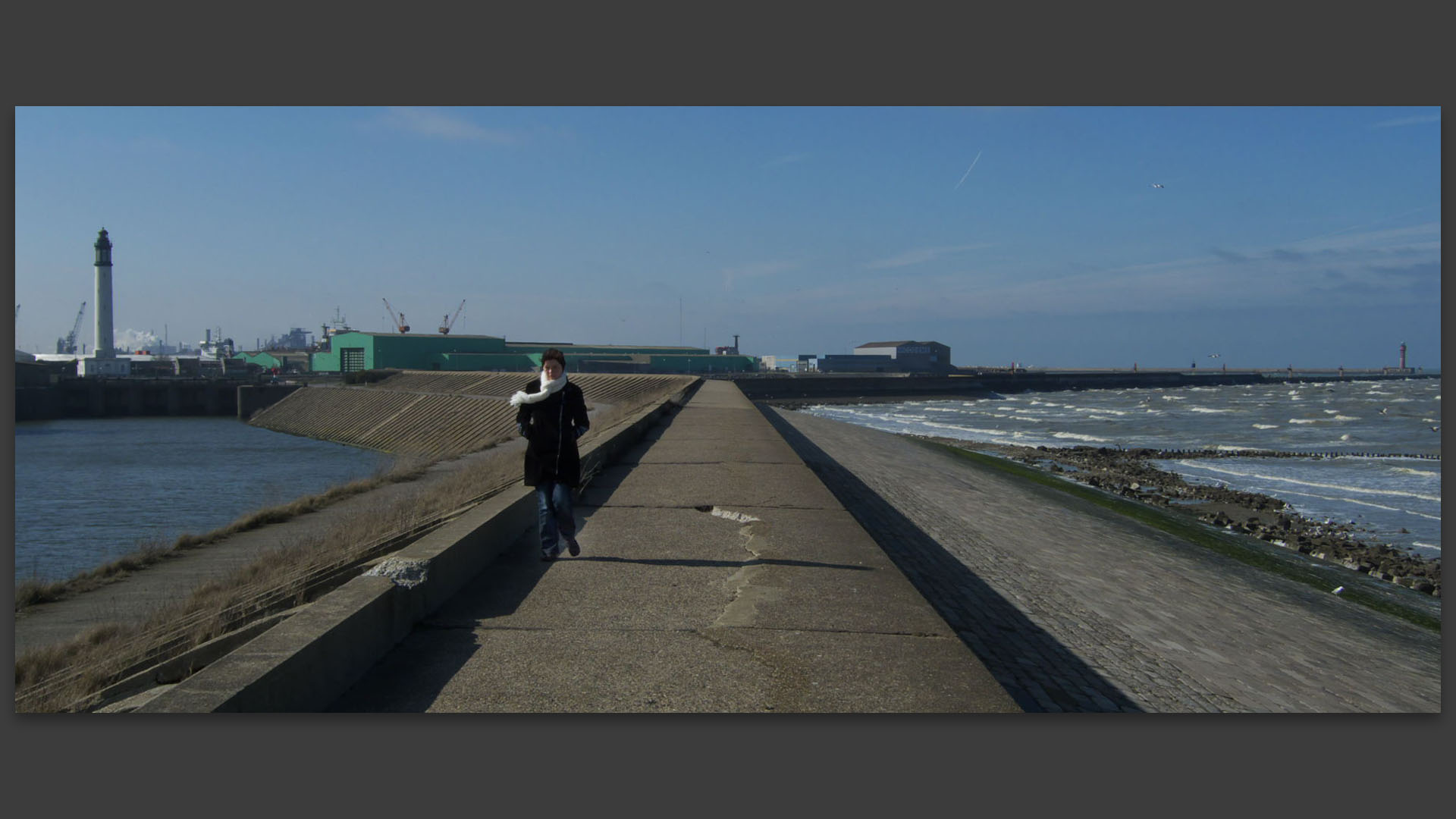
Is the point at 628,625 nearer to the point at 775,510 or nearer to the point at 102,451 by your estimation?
the point at 775,510

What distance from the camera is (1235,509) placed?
23.1m

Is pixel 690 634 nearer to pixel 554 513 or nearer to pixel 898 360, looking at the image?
pixel 554 513

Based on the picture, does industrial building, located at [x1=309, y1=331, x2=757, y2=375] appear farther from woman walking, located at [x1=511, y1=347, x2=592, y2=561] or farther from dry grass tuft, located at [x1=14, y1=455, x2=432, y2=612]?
woman walking, located at [x1=511, y1=347, x2=592, y2=561]

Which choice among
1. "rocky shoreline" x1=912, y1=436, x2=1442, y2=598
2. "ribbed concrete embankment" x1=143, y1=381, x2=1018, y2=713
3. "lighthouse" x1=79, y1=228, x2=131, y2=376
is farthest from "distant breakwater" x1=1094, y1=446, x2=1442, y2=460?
"lighthouse" x1=79, y1=228, x2=131, y2=376

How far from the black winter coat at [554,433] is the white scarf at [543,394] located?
0.11 feet

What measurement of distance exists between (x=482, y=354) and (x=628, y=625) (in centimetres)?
8404

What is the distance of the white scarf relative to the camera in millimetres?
6348

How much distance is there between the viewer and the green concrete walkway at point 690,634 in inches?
176

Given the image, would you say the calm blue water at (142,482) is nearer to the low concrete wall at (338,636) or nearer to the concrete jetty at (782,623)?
the low concrete wall at (338,636)

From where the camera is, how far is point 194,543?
1377cm

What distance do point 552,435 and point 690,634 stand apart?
6.19 ft

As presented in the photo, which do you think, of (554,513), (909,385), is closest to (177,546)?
(554,513)

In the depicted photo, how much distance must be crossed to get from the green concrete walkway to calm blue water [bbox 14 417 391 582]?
859 cm

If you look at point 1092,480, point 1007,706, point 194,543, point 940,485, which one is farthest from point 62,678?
point 1092,480
